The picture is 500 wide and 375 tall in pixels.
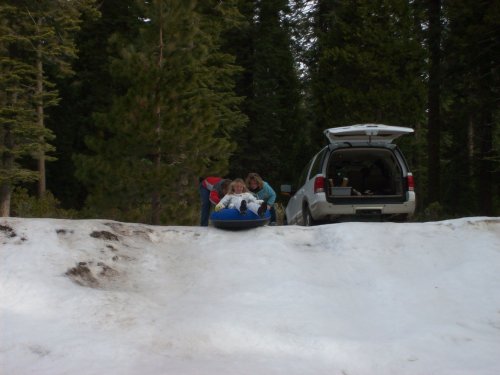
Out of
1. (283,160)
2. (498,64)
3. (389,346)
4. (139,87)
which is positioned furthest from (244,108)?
(389,346)

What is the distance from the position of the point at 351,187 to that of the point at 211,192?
8.35ft

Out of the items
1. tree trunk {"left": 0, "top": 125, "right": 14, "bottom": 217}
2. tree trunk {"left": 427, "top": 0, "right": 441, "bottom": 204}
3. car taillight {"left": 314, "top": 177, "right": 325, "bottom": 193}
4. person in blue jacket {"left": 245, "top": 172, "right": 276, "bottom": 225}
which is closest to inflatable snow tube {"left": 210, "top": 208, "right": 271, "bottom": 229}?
person in blue jacket {"left": 245, "top": 172, "right": 276, "bottom": 225}

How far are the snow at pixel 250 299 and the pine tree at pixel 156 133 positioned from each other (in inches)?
210

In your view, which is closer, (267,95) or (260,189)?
→ (260,189)

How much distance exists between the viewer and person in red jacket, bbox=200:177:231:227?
291 inches

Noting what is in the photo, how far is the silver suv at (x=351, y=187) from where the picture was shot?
827 cm

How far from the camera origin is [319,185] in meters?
8.33

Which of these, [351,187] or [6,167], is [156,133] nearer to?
[351,187]

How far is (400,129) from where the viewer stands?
8117mm

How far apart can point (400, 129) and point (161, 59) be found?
6.11m

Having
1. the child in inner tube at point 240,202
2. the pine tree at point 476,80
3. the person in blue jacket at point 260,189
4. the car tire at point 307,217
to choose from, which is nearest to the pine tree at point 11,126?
the person in blue jacket at point 260,189

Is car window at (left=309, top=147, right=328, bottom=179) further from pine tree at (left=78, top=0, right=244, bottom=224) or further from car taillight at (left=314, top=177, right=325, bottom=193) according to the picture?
pine tree at (left=78, top=0, right=244, bottom=224)

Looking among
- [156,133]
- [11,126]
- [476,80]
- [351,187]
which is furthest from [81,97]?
[351,187]

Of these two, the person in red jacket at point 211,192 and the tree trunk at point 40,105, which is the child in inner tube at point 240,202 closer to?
the person in red jacket at point 211,192
